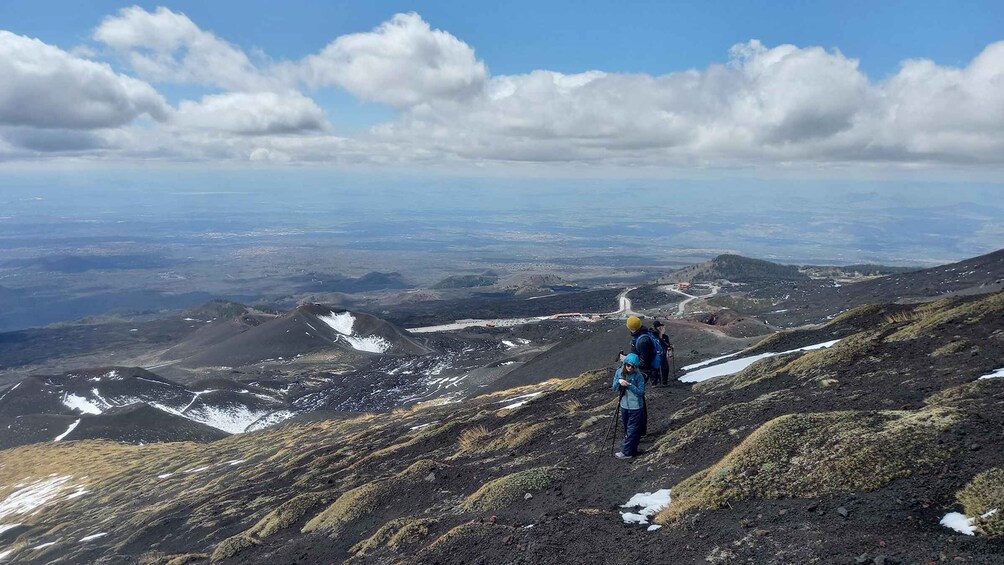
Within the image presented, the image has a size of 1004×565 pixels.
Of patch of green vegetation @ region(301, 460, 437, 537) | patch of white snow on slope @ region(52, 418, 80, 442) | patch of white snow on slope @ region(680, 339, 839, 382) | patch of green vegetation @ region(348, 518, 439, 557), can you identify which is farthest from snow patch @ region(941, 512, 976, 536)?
patch of white snow on slope @ region(52, 418, 80, 442)

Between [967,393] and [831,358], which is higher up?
[967,393]

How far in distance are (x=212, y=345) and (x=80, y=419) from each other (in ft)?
165

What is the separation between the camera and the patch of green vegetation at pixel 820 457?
7.99m

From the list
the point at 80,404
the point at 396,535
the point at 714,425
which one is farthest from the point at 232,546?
the point at 80,404

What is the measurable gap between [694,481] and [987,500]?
377 centimetres

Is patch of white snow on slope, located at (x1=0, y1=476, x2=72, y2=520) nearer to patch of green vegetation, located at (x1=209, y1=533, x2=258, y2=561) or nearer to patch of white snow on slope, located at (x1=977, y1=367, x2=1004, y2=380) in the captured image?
patch of green vegetation, located at (x1=209, y1=533, x2=258, y2=561)

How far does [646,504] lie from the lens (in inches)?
379

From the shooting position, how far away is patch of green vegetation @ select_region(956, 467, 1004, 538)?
6205 mm

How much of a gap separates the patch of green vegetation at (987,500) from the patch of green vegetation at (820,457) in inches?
29.6

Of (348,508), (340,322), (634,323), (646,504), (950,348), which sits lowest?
(340,322)

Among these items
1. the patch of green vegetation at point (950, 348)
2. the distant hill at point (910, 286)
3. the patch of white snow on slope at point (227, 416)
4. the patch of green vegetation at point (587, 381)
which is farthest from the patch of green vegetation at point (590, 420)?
the patch of white snow on slope at point (227, 416)

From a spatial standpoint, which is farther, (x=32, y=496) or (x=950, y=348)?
(x=32, y=496)

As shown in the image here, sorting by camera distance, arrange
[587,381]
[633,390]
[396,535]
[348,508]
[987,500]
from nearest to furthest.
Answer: [987,500]
[396,535]
[633,390]
[348,508]
[587,381]

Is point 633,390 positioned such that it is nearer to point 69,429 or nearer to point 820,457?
point 820,457
